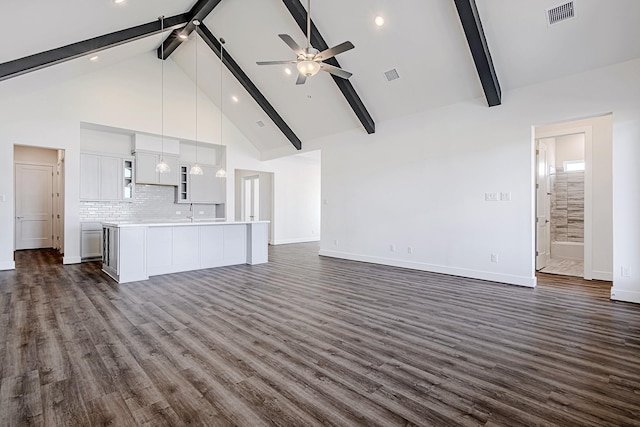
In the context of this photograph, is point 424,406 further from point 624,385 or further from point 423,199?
point 423,199

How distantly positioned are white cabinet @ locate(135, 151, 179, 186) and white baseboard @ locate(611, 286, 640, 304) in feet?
29.5

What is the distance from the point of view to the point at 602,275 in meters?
5.18

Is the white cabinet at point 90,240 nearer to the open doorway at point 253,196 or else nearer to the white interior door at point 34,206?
the white interior door at point 34,206

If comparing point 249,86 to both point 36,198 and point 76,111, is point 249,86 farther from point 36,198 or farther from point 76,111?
point 36,198

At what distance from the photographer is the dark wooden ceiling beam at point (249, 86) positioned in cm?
678

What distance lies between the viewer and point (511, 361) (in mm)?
2414

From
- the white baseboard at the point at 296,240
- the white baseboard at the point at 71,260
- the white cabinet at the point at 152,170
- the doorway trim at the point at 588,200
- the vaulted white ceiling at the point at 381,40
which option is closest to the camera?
the vaulted white ceiling at the point at 381,40

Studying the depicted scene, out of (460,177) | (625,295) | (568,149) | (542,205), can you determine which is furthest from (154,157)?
(568,149)

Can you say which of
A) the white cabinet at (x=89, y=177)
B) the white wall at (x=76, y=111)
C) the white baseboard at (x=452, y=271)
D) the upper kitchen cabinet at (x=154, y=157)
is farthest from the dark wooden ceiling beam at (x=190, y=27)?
the white baseboard at (x=452, y=271)

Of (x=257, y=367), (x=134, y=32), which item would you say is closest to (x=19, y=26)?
(x=134, y=32)

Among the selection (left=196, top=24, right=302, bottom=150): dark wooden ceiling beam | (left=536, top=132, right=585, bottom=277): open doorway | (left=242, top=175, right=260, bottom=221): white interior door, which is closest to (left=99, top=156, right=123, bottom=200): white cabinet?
(left=196, top=24, right=302, bottom=150): dark wooden ceiling beam

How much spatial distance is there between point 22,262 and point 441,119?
29.7 ft

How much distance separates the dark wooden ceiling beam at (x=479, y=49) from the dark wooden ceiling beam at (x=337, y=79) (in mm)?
2263

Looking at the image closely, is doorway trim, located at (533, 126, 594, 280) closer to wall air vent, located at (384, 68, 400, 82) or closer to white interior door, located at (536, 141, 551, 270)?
white interior door, located at (536, 141, 551, 270)
